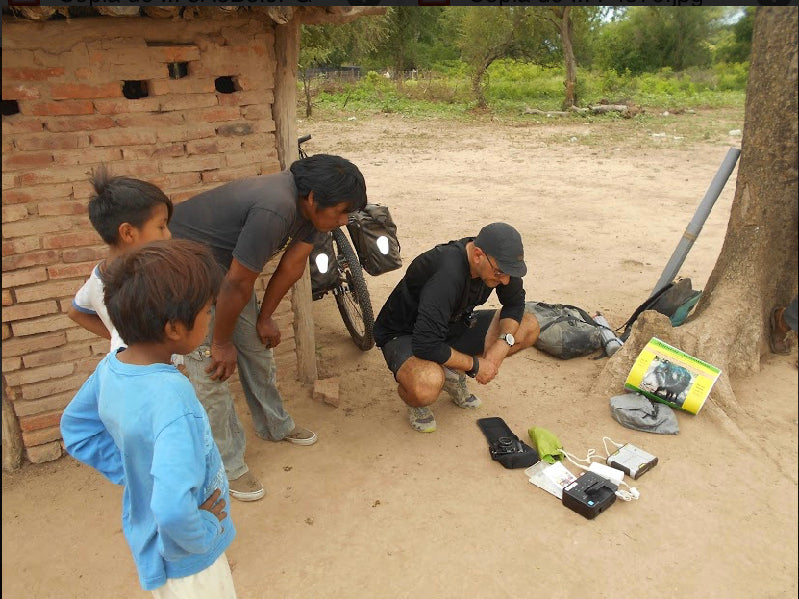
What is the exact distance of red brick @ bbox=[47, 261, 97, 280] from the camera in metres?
3.11

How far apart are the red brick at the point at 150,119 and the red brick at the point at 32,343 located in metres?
1.13

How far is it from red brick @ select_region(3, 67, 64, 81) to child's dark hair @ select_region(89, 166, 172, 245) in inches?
38.1

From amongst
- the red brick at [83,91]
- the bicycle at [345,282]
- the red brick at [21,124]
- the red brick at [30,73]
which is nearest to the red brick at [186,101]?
the red brick at [83,91]

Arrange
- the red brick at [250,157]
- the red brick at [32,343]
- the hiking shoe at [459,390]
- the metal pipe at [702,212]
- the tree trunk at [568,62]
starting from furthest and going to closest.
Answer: the tree trunk at [568,62] → the metal pipe at [702,212] → the hiking shoe at [459,390] → the red brick at [250,157] → the red brick at [32,343]

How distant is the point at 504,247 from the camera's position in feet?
10.4

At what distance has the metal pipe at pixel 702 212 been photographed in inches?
175

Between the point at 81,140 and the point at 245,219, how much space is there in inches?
40.0

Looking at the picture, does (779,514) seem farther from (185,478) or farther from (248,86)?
(248,86)

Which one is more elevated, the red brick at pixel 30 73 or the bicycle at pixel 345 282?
the red brick at pixel 30 73

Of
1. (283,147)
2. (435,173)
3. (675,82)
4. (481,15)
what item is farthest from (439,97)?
(283,147)

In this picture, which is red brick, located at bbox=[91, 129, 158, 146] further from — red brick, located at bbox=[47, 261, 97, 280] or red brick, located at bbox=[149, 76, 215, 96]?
red brick, located at bbox=[47, 261, 97, 280]

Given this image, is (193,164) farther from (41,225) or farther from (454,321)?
(454,321)

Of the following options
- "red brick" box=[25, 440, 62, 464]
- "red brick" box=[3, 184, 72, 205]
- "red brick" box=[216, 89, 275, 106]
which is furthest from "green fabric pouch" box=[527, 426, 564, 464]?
"red brick" box=[3, 184, 72, 205]

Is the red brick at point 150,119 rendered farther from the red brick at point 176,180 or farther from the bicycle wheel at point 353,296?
the bicycle wheel at point 353,296
